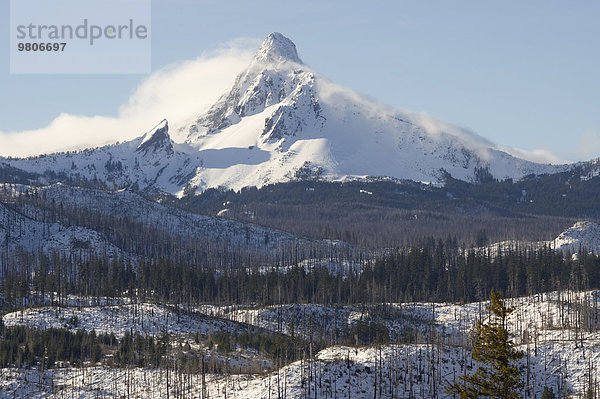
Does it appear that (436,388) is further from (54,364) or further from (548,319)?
(54,364)

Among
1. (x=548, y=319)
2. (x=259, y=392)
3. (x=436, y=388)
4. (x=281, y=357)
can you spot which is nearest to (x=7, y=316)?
(x=281, y=357)

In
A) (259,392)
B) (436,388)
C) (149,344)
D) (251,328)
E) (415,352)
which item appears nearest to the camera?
(259,392)

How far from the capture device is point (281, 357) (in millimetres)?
156375

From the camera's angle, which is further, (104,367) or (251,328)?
(251,328)

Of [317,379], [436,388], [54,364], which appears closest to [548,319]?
[436,388]

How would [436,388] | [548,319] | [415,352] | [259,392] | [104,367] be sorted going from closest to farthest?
[259,392], [436,388], [415,352], [104,367], [548,319]

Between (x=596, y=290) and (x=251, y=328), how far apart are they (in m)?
76.2

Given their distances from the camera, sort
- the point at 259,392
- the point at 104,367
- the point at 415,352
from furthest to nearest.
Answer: the point at 104,367 → the point at 415,352 → the point at 259,392

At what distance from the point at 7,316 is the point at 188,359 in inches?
1971

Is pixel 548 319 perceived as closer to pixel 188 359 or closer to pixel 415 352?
pixel 415 352

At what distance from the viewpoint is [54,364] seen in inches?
6097

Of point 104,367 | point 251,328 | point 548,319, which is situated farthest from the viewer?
point 251,328

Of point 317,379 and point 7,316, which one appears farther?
point 7,316

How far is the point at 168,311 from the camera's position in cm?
19562
